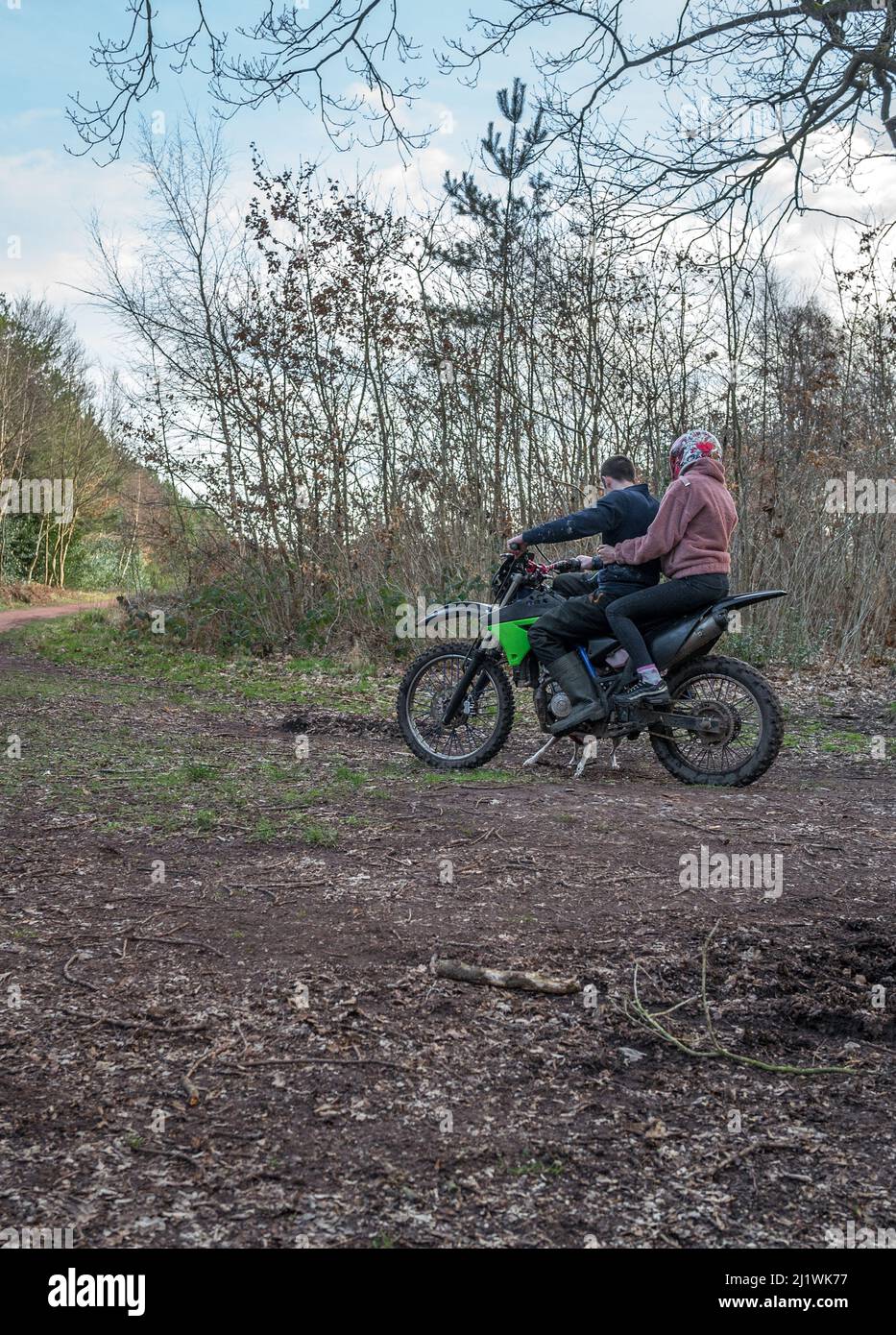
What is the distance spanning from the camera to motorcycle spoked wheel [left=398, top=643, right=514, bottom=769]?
706cm

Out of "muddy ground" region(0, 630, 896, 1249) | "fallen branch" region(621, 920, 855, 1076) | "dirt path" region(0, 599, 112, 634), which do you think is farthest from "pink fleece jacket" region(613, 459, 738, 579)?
"dirt path" region(0, 599, 112, 634)

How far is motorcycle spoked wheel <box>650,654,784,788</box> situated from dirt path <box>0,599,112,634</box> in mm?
14200

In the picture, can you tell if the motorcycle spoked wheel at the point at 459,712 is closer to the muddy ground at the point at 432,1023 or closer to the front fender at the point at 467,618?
the front fender at the point at 467,618

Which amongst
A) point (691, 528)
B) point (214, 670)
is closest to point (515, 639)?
point (691, 528)

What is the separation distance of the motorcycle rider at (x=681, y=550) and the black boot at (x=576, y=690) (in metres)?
0.27

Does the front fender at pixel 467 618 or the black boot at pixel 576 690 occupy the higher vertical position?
the front fender at pixel 467 618

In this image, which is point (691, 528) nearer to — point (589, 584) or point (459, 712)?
point (589, 584)

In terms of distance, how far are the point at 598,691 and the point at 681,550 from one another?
3.24 feet

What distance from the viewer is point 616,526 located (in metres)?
6.78

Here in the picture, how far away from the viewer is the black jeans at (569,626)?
22.2ft

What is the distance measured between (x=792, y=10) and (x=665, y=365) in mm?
6973

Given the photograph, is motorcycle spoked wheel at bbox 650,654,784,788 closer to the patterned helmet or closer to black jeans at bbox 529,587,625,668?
black jeans at bbox 529,587,625,668

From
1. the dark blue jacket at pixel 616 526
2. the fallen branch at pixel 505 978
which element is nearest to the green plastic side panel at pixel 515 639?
the dark blue jacket at pixel 616 526
